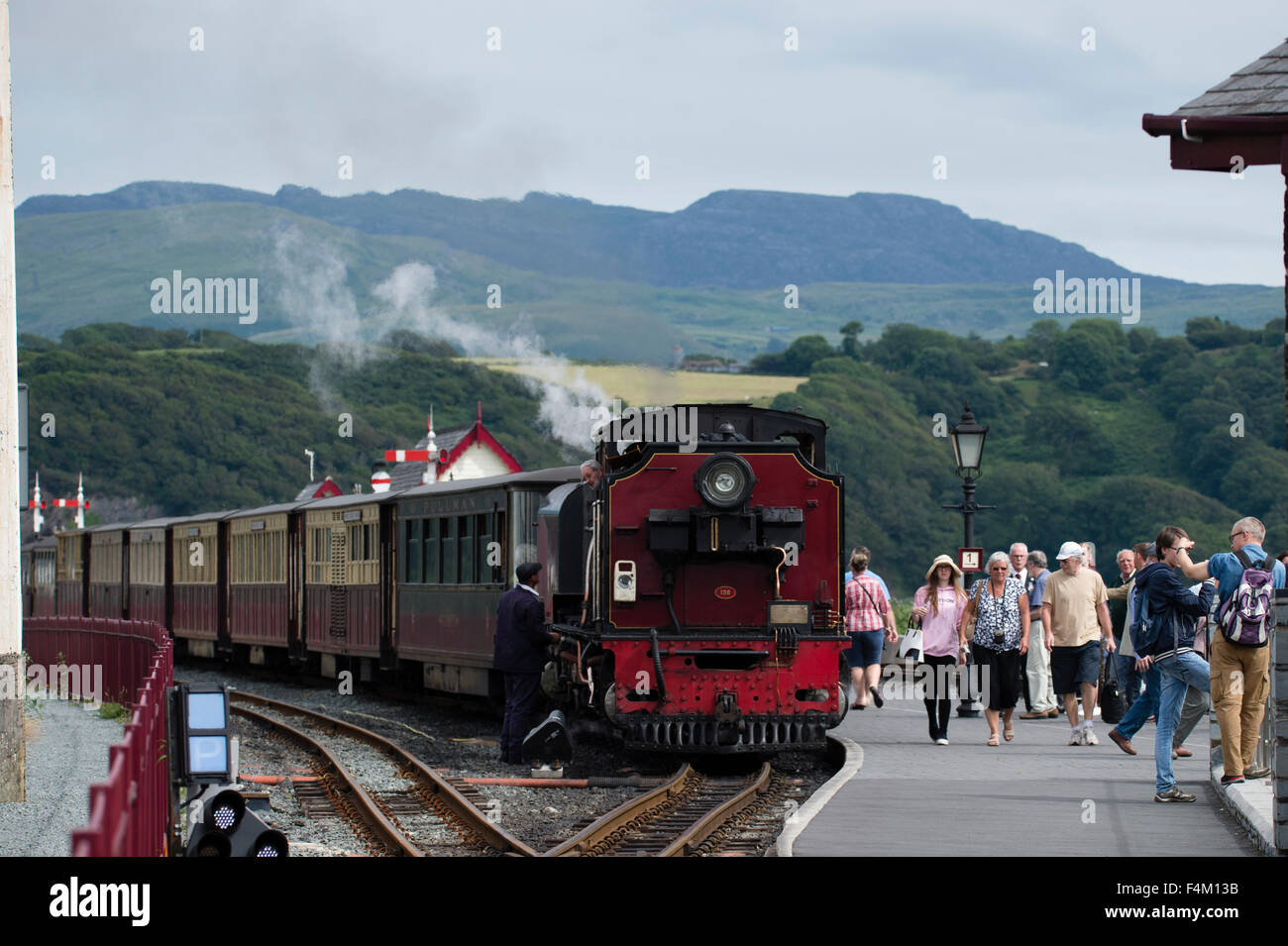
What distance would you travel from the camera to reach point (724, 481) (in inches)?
605

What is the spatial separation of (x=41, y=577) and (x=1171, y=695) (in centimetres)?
4362

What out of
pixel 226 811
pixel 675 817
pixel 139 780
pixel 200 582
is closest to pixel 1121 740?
pixel 675 817

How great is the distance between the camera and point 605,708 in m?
15.1

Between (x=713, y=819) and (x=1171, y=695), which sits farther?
(x=713, y=819)

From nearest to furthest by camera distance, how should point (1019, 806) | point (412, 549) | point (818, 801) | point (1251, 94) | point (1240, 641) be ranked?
point (1240, 641)
point (1251, 94)
point (1019, 806)
point (818, 801)
point (412, 549)

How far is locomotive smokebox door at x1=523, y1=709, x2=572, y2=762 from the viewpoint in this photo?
15875 millimetres

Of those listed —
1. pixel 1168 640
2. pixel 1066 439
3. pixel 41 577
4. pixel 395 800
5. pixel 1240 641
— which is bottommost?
pixel 41 577

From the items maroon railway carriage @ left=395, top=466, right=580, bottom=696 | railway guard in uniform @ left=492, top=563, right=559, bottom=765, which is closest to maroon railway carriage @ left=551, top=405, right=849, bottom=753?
railway guard in uniform @ left=492, top=563, right=559, bottom=765

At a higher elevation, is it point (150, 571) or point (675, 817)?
point (150, 571)

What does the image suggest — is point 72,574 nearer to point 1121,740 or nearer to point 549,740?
point 549,740

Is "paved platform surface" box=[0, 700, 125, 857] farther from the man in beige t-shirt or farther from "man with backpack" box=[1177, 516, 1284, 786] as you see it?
the man in beige t-shirt

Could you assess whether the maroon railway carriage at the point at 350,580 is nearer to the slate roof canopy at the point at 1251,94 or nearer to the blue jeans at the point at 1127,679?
the blue jeans at the point at 1127,679
